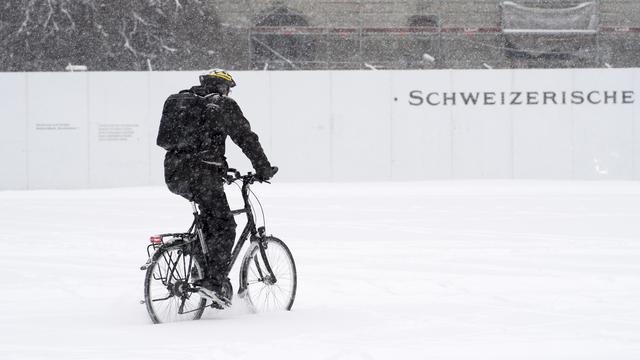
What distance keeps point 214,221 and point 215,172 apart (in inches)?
11.6

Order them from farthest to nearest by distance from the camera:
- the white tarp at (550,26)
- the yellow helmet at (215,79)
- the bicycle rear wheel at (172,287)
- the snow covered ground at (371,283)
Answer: the white tarp at (550,26)
the yellow helmet at (215,79)
the bicycle rear wheel at (172,287)
the snow covered ground at (371,283)

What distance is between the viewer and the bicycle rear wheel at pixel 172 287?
19.9 ft

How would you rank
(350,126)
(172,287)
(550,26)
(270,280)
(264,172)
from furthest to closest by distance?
(550,26)
(350,126)
(270,280)
(264,172)
(172,287)

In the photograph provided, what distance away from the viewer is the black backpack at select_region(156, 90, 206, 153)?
621 cm

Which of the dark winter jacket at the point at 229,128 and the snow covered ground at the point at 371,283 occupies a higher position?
the dark winter jacket at the point at 229,128

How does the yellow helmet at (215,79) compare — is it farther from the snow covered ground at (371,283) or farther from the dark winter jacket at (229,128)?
the snow covered ground at (371,283)

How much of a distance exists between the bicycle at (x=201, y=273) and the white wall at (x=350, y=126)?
12803mm

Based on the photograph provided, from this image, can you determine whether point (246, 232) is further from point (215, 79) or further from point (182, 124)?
point (215, 79)

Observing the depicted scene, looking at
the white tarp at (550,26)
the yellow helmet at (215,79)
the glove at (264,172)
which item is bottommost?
the glove at (264,172)

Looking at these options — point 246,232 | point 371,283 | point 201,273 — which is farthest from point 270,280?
point 371,283

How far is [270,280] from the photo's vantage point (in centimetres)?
660

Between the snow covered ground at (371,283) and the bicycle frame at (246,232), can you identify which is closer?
the snow covered ground at (371,283)

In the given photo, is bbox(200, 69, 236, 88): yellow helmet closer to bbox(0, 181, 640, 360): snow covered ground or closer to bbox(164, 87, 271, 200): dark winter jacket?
bbox(164, 87, 271, 200): dark winter jacket

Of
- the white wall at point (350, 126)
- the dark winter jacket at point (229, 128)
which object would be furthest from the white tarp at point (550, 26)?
the dark winter jacket at point (229, 128)
